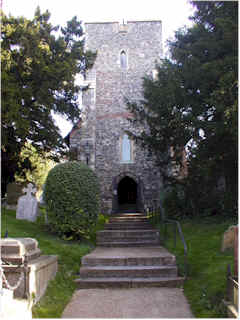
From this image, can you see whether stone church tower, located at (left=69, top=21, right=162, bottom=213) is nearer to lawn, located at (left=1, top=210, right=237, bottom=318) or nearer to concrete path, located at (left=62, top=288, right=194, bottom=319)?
lawn, located at (left=1, top=210, right=237, bottom=318)

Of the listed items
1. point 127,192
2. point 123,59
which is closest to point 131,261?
point 127,192

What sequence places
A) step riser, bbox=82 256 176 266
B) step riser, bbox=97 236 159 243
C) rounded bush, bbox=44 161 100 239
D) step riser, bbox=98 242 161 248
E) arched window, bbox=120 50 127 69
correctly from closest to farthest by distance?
step riser, bbox=82 256 176 266 < rounded bush, bbox=44 161 100 239 < step riser, bbox=98 242 161 248 < step riser, bbox=97 236 159 243 < arched window, bbox=120 50 127 69

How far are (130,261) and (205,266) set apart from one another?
1.76 m

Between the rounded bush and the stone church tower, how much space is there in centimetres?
929

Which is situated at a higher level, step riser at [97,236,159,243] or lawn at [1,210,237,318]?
lawn at [1,210,237,318]

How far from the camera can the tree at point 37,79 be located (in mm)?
11398

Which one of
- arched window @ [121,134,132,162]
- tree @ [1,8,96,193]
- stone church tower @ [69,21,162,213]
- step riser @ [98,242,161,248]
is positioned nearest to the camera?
step riser @ [98,242,161,248]

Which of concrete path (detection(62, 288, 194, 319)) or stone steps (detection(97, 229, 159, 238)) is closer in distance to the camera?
concrete path (detection(62, 288, 194, 319))

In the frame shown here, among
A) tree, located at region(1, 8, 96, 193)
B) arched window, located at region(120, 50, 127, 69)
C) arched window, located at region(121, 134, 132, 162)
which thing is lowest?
arched window, located at region(121, 134, 132, 162)

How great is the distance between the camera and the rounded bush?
922 cm

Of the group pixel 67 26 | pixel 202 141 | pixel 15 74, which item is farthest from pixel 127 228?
pixel 67 26

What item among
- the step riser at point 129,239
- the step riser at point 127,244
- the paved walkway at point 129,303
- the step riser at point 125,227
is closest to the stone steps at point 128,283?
the paved walkway at point 129,303

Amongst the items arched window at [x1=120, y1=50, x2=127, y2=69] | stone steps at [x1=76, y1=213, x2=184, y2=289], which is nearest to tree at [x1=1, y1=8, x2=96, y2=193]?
stone steps at [x1=76, y1=213, x2=184, y2=289]

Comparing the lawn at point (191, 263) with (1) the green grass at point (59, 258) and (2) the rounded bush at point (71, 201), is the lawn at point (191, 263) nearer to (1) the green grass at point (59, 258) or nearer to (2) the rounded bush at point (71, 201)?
(1) the green grass at point (59, 258)
